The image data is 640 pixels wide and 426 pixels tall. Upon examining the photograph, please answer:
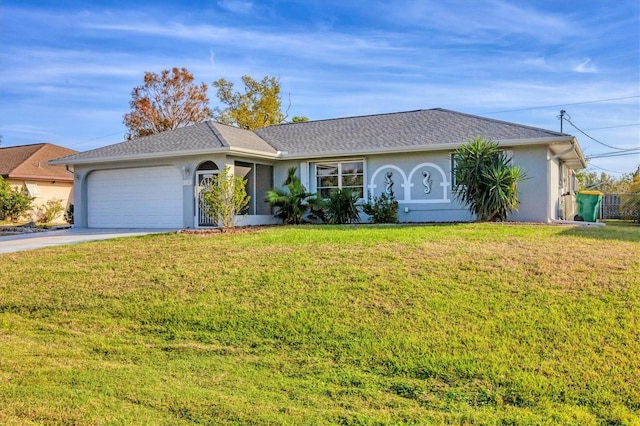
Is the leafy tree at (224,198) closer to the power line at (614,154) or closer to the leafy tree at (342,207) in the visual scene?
the leafy tree at (342,207)

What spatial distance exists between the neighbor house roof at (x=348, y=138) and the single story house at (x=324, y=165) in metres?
0.04

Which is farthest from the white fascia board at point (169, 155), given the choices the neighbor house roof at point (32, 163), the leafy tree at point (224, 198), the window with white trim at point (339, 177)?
the neighbor house roof at point (32, 163)

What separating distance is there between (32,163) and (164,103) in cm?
1076

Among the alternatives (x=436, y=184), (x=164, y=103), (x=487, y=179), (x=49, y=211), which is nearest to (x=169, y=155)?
(x=436, y=184)

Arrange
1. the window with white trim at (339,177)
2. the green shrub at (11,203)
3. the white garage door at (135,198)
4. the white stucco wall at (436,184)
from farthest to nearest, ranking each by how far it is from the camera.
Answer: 1. the green shrub at (11,203)
2. the white garage door at (135,198)
3. the window with white trim at (339,177)
4. the white stucco wall at (436,184)

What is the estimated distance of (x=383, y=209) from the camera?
1673 centimetres

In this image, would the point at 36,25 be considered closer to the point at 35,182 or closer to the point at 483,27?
the point at 483,27

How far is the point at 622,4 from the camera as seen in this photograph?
13.7 metres

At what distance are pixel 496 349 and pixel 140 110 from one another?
117ft

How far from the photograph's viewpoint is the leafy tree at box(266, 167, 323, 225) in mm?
17297

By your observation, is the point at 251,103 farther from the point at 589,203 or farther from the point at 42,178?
the point at 589,203

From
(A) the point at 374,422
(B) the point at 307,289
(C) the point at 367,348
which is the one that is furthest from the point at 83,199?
(A) the point at 374,422

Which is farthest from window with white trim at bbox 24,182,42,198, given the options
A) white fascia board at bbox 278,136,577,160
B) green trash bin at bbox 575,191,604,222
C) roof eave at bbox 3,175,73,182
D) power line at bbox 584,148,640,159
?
power line at bbox 584,148,640,159

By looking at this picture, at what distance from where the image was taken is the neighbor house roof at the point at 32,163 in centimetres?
2836
